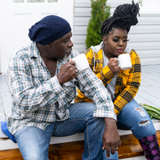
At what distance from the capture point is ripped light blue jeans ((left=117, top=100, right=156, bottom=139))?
1.94m

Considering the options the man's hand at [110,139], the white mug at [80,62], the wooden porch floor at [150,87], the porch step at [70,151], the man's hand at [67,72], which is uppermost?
the white mug at [80,62]

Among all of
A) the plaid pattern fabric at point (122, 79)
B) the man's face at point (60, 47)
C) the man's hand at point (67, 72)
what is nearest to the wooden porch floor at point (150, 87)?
the plaid pattern fabric at point (122, 79)

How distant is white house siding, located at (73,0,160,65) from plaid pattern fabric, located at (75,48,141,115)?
313cm

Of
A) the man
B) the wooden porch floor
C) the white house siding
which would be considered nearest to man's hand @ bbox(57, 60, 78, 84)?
the man

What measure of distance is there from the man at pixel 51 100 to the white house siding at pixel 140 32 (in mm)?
3471

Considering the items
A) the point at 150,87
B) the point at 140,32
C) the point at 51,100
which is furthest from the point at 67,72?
the point at 140,32

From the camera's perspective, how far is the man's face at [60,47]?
1.68 meters

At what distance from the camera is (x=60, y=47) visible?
1691 mm

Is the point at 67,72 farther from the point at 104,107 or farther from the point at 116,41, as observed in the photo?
the point at 116,41

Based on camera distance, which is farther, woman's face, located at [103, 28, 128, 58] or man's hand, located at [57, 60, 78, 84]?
woman's face, located at [103, 28, 128, 58]

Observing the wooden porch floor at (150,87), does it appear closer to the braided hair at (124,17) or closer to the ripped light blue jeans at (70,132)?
the braided hair at (124,17)

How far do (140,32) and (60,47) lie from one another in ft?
14.9

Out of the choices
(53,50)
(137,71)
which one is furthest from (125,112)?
(53,50)

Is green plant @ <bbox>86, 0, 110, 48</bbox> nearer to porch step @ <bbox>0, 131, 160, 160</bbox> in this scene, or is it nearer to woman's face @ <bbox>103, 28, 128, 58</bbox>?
woman's face @ <bbox>103, 28, 128, 58</bbox>
